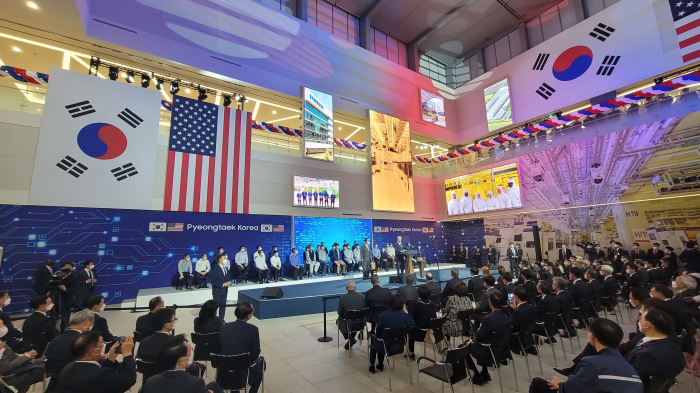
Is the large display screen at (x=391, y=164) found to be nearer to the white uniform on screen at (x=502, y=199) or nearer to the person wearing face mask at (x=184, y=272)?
the white uniform on screen at (x=502, y=199)

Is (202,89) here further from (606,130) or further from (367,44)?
(606,130)

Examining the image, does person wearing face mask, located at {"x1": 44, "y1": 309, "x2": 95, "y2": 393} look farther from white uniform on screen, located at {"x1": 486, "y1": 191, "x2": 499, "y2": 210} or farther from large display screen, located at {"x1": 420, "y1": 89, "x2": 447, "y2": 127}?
large display screen, located at {"x1": 420, "y1": 89, "x2": 447, "y2": 127}

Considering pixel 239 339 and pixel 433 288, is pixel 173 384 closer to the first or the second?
pixel 239 339

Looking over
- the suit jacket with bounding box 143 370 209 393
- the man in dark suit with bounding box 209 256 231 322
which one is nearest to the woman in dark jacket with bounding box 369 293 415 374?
the suit jacket with bounding box 143 370 209 393

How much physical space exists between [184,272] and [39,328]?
6209 mm

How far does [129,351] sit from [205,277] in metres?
7.92

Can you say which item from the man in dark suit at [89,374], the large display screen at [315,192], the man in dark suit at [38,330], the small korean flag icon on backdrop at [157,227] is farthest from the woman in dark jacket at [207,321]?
the large display screen at [315,192]

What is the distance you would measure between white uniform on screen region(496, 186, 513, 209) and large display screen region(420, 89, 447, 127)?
5.23m

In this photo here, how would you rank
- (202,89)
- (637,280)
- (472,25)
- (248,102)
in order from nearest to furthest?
(637,280) < (202,89) < (248,102) < (472,25)

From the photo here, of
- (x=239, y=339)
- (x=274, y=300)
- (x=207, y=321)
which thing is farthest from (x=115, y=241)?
(x=239, y=339)

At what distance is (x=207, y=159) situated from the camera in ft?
33.7

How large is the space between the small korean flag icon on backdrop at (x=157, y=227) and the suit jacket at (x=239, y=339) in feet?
28.2

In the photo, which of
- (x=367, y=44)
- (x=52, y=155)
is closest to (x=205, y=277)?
(x=52, y=155)

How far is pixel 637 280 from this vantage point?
621 centimetres
